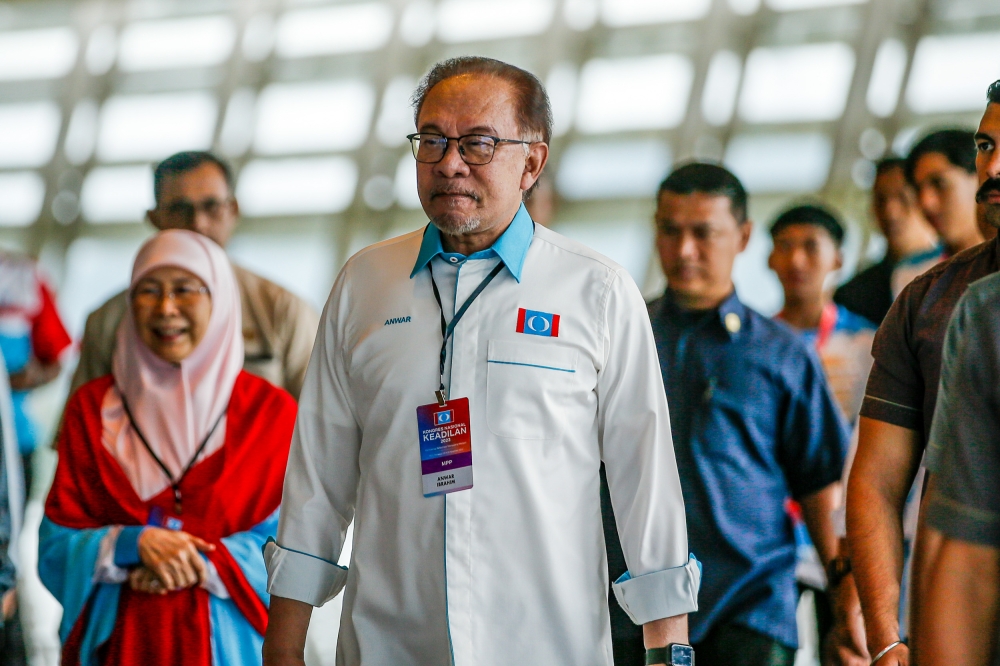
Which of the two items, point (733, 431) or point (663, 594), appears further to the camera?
point (733, 431)

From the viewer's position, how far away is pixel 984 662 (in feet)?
4.71

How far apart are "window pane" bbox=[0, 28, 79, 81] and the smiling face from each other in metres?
10.2

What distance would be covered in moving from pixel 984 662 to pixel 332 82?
32.8 ft

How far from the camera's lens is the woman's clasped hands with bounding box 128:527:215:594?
2650mm

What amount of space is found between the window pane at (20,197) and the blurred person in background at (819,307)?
9701mm

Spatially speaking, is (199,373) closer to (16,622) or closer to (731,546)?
(16,622)

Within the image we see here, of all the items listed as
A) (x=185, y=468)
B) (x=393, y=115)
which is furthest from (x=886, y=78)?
(x=185, y=468)

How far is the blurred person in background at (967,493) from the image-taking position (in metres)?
1.41

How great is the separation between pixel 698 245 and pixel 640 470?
4.13 feet

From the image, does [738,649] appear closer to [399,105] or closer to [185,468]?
[185,468]

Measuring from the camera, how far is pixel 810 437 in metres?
3.00

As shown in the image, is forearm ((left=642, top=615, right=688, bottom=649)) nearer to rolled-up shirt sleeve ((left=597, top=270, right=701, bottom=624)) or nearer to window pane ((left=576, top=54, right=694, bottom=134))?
rolled-up shirt sleeve ((left=597, top=270, right=701, bottom=624))

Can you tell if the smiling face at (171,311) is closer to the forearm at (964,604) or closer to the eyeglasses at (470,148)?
the eyeglasses at (470,148)

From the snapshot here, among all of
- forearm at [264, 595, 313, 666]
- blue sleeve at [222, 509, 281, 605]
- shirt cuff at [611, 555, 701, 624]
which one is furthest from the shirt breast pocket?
blue sleeve at [222, 509, 281, 605]
